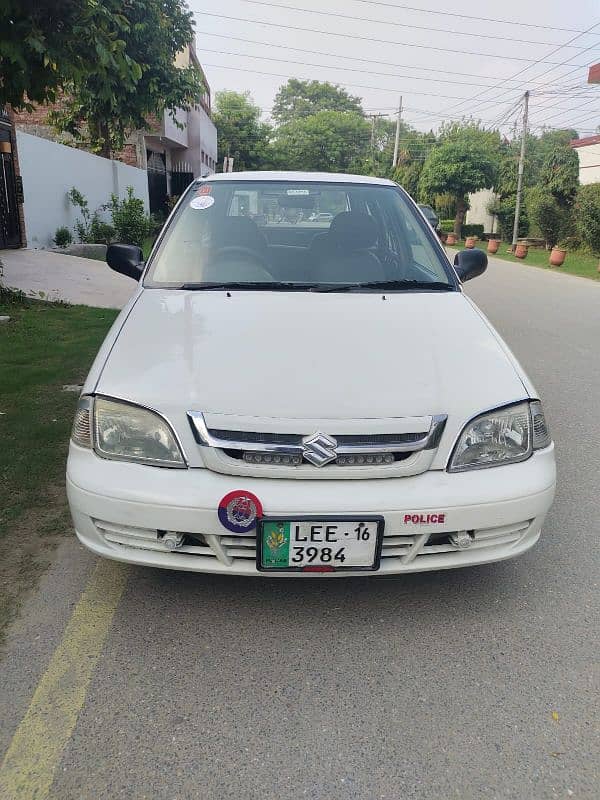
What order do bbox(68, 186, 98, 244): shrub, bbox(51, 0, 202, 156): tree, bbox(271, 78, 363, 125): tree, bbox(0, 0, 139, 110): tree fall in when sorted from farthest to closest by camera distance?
bbox(271, 78, 363, 125): tree < bbox(68, 186, 98, 244): shrub < bbox(51, 0, 202, 156): tree < bbox(0, 0, 139, 110): tree

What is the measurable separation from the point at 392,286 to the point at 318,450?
1429mm

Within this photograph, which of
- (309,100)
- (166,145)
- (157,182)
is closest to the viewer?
(157,182)

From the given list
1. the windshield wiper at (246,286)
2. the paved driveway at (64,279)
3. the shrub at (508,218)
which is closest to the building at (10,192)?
the paved driveway at (64,279)

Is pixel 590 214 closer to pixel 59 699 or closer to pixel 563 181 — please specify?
pixel 563 181

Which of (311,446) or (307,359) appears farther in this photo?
(307,359)

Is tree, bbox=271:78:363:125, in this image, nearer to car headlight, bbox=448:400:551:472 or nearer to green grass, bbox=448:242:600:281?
green grass, bbox=448:242:600:281

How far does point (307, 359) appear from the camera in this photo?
2.63 m

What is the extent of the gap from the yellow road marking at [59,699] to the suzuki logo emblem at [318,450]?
998 mm

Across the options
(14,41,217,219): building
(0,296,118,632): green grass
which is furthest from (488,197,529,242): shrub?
(0,296,118,632): green grass

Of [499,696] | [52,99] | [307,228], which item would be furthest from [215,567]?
[52,99]

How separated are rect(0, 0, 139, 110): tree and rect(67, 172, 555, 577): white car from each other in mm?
2119

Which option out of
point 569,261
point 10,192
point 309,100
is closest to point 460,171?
point 569,261

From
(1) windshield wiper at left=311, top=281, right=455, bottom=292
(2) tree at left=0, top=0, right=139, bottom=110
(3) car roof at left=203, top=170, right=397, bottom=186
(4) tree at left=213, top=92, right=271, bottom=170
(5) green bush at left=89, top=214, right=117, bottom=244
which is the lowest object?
(5) green bush at left=89, top=214, right=117, bottom=244

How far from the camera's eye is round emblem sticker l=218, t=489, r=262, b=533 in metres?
2.28
